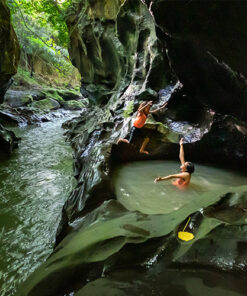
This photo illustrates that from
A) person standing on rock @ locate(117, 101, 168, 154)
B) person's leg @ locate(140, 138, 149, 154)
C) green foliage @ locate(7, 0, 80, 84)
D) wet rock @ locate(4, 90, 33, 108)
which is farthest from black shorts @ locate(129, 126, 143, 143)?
wet rock @ locate(4, 90, 33, 108)

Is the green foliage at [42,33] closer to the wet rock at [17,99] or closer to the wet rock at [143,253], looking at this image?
the wet rock at [17,99]

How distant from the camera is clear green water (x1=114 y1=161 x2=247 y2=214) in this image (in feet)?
13.4

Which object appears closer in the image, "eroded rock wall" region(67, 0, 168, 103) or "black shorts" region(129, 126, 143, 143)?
"black shorts" region(129, 126, 143, 143)

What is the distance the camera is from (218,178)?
558 cm

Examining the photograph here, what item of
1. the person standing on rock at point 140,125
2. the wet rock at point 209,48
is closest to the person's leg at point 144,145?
the person standing on rock at point 140,125

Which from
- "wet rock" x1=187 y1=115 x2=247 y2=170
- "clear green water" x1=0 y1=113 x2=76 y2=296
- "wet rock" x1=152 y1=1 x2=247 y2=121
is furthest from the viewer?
"wet rock" x1=187 y1=115 x2=247 y2=170

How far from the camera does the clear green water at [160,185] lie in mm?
4094

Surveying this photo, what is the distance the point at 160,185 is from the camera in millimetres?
4914

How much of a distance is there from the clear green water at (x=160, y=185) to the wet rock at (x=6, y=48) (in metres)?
8.70

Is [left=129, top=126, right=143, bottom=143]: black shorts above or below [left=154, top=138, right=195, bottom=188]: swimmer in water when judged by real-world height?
above

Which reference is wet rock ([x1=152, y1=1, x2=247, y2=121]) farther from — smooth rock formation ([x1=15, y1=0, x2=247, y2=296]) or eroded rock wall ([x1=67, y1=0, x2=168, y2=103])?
eroded rock wall ([x1=67, y1=0, x2=168, y2=103])

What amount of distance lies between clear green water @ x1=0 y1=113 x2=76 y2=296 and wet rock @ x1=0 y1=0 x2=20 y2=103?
3878 mm

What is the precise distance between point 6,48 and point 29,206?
28.1 feet

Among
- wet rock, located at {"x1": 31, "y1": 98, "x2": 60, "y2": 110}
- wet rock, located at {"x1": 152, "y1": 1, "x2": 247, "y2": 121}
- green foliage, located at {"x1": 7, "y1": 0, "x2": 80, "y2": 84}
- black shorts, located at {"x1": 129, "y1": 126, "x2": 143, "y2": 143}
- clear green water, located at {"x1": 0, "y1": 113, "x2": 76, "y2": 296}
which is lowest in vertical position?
clear green water, located at {"x1": 0, "y1": 113, "x2": 76, "y2": 296}
